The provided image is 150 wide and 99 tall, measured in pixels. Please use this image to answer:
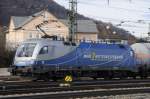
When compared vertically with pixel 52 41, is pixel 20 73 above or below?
below

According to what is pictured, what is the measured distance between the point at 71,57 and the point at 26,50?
159 inches

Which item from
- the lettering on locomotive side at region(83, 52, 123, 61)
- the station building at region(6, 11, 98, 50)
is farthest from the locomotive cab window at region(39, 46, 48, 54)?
the station building at region(6, 11, 98, 50)

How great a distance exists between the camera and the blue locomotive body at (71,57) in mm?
36906

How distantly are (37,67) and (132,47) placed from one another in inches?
579

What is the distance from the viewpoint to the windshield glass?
1479 inches

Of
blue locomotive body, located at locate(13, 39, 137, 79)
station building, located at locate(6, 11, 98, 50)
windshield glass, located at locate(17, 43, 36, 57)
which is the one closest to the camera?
blue locomotive body, located at locate(13, 39, 137, 79)

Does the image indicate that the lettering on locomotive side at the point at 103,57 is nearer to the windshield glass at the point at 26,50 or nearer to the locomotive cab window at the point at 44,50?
the locomotive cab window at the point at 44,50

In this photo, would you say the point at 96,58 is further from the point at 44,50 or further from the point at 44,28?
the point at 44,28

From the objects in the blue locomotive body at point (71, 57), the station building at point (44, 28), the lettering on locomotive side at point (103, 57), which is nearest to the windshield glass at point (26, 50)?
the blue locomotive body at point (71, 57)

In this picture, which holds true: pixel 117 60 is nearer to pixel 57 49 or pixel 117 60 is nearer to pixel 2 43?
pixel 57 49

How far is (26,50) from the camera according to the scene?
3797 centimetres

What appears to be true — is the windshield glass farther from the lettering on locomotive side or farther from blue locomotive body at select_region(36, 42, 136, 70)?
the lettering on locomotive side

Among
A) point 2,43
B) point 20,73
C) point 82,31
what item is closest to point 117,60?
point 20,73

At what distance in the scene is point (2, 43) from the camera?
73.3 m
